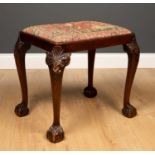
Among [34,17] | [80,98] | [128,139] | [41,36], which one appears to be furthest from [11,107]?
[34,17]

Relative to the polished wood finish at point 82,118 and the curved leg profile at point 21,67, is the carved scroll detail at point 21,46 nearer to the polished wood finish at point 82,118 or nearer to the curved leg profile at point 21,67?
the curved leg profile at point 21,67

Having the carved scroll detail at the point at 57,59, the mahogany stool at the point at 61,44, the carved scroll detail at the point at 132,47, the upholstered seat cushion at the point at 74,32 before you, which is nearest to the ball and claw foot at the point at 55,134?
the mahogany stool at the point at 61,44

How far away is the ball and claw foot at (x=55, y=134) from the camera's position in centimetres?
138

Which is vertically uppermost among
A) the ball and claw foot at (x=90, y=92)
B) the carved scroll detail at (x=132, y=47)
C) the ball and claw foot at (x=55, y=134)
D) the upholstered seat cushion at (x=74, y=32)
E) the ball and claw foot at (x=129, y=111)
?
the upholstered seat cushion at (x=74, y=32)

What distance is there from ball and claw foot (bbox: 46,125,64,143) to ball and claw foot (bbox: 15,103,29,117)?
275mm

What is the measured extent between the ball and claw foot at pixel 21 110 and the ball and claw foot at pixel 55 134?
0.27 meters

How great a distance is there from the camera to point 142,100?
1862 mm

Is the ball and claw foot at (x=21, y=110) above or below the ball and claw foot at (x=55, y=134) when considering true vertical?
below

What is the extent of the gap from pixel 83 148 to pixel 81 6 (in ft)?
4.20

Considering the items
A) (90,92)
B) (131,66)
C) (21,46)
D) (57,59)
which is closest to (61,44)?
(57,59)

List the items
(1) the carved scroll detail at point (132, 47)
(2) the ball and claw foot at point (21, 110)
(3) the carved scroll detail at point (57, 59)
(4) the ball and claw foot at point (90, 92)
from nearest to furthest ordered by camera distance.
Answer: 1. (3) the carved scroll detail at point (57, 59)
2. (1) the carved scroll detail at point (132, 47)
3. (2) the ball and claw foot at point (21, 110)
4. (4) the ball and claw foot at point (90, 92)

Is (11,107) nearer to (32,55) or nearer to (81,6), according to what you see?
(32,55)

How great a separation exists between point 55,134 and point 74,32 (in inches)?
17.3

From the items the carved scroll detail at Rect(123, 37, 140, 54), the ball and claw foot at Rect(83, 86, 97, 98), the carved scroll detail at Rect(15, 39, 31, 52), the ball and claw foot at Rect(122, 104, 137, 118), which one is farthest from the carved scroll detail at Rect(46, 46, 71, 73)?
the ball and claw foot at Rect(83, 86, 97, 98)
